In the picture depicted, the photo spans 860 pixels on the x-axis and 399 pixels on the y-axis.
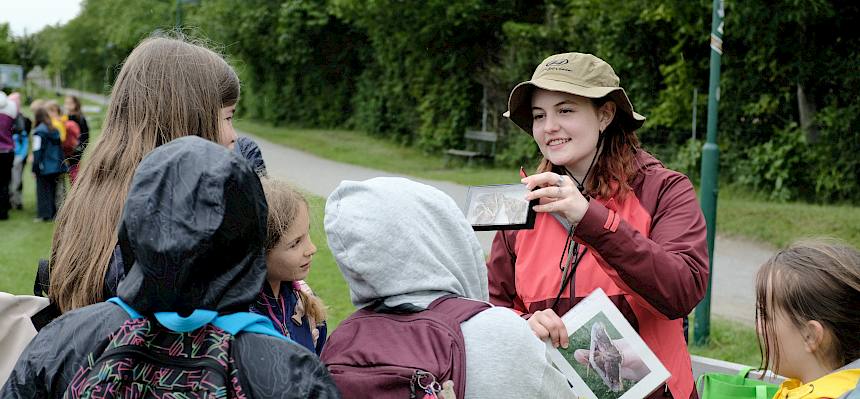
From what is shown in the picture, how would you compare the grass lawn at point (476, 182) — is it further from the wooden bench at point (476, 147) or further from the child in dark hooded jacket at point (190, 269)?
the child in dark hooded jacket at point (190, 269)

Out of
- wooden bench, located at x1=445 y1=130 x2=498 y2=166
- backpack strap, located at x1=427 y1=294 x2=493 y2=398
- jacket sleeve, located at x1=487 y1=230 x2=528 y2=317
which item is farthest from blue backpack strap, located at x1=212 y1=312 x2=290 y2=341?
wooden bench, located at x1=445 y1=130 x2=498 y2=166

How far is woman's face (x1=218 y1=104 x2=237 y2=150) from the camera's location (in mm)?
2391

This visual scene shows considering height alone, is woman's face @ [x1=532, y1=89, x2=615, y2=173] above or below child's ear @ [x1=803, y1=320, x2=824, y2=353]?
above

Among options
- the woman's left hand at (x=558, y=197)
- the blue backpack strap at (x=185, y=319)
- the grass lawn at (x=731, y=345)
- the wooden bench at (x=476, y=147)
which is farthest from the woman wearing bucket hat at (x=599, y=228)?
the wooden bench at (x=476, y=147)

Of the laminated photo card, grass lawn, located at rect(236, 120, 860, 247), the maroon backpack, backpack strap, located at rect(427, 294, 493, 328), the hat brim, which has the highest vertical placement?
the hat brim

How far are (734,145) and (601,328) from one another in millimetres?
12410

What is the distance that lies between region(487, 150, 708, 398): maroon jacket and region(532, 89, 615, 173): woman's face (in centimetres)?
17

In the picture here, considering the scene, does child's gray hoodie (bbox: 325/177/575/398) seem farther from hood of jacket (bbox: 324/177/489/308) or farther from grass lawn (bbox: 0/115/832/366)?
grass lawn (bbox: 0/115/832/366)

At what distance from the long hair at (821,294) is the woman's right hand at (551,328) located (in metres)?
0.60

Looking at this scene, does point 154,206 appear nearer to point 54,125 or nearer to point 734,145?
point 54,125

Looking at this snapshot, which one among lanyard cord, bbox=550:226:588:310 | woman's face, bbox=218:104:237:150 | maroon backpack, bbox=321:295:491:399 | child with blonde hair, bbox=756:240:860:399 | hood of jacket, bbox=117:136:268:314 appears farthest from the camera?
lanyard cord, bbox=550:226:588:310

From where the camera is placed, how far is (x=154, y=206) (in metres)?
1.52

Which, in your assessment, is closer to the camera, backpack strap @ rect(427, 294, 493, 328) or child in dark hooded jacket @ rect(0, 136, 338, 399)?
child in dark hooded jacket @ rect(0, 136, 338, 399)

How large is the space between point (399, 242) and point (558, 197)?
1.97 ft
